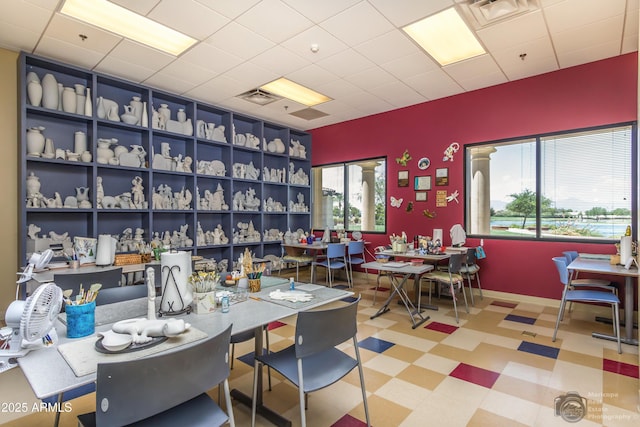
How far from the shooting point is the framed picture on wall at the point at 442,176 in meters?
5.48

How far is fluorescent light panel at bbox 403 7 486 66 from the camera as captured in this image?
341 centimetres

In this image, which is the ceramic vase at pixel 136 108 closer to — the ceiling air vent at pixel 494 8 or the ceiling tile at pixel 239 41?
the ceiling tile at pixel 239 41

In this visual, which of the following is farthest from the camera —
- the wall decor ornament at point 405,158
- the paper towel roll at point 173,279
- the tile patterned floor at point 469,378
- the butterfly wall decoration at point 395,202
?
the butterfly wall decoration at point 395,202

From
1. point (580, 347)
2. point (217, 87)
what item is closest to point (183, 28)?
point (217, 87)

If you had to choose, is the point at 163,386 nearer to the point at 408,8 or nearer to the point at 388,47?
the point at 408,8

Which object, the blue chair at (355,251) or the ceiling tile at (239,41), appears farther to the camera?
the blue chair at (355,251)

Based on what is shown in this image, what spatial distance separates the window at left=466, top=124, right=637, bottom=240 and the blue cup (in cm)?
519

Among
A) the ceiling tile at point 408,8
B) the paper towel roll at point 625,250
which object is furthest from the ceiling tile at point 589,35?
the paper towel roll at point 625,250

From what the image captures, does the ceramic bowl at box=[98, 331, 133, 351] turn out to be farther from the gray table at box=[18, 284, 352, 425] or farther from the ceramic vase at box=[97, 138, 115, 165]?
the ceramic vase at box=[97, 138, 115, 165]

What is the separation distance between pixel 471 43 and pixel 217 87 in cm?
359

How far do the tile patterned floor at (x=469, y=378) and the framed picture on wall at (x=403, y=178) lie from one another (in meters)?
2.74

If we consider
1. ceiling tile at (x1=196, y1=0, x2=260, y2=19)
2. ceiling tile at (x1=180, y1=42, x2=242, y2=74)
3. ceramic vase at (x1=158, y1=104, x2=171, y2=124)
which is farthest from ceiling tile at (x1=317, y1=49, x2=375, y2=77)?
ceramic vase at (x1=158, y1=104, x2=171, y2=124)

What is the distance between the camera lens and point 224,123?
20.4ft

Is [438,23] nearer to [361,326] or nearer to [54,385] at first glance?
[361,326]
